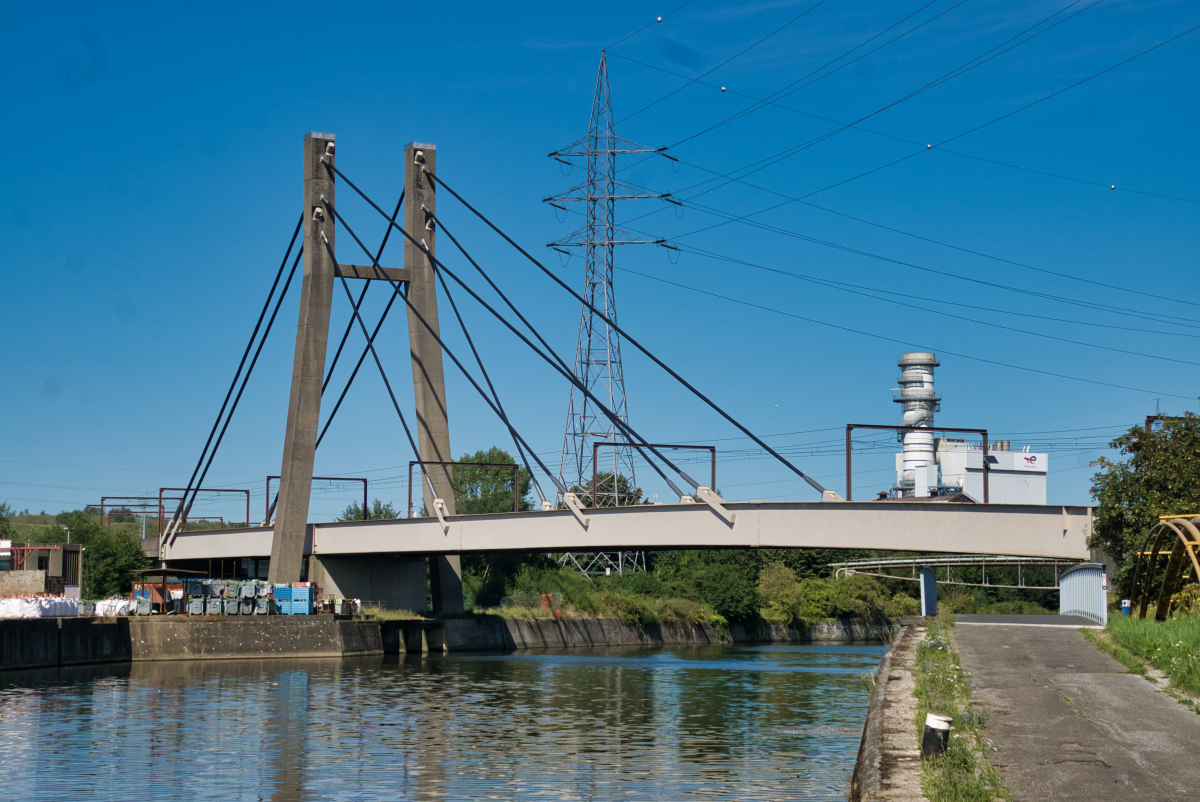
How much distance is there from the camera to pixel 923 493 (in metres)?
117

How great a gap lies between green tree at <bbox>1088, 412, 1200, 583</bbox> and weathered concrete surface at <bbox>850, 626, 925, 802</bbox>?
20979 mm

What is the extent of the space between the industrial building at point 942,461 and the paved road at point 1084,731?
6511cm

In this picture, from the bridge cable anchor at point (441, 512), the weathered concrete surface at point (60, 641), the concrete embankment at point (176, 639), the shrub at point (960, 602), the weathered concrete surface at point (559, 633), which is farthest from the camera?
the shrub at point (960, 602)

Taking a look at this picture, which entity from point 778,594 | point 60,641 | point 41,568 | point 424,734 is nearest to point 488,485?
point 778,594

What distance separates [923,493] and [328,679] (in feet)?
276

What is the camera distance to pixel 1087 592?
42781mm

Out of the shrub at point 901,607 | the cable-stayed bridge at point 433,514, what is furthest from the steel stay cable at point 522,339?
the shrub at point 901,607

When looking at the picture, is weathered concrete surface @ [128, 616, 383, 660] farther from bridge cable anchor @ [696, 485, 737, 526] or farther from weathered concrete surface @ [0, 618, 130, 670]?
bridge cable anchor @ [696, 485, 737, 526]

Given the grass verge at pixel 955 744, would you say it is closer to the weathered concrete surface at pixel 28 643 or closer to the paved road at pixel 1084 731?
the paved road at pixel 1084 731

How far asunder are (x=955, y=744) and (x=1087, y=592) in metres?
32.6

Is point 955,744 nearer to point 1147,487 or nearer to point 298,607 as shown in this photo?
point 1147,487

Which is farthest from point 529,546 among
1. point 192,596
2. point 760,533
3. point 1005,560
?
point 1005,560

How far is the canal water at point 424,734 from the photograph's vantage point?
20.2m

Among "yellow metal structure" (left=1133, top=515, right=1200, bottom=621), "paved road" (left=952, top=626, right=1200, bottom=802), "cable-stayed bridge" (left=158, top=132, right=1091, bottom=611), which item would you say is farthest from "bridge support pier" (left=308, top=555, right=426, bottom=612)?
"paved road" (left=952, top=626, right=1200, bottom=802)
